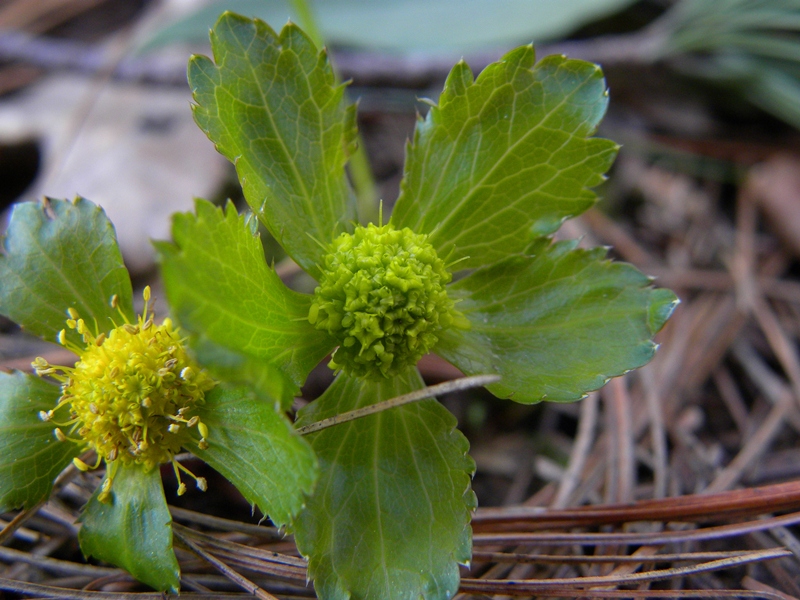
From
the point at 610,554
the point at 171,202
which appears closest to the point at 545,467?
the point at 610,554

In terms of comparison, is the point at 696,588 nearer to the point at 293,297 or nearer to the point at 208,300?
the point at 293,297

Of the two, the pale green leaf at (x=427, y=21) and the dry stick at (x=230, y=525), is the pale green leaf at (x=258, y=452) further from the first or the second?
the pale green leaf at (x=427, y=21)

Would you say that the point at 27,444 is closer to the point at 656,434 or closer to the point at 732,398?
the point at 656,434

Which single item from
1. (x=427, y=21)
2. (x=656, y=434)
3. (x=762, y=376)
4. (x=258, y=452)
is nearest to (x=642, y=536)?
(x=656, y=434)

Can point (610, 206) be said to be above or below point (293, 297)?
below

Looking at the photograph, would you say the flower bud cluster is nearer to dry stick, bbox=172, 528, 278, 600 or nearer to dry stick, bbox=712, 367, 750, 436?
dry stick, bbox=172, 528, 278, 600

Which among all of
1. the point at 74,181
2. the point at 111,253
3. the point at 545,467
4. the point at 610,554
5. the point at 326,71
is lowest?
the point at 545,467

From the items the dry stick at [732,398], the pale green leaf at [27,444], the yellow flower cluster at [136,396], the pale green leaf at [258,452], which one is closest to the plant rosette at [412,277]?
the pale green leaf at [258,452]
